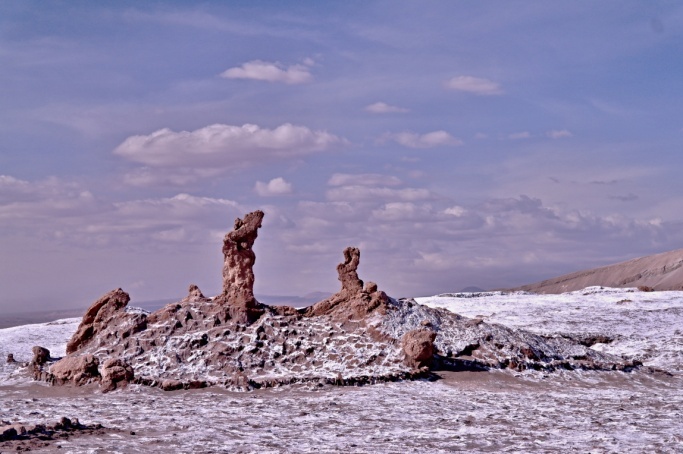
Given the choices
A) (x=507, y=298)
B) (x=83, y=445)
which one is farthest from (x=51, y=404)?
(x=507, y=298)

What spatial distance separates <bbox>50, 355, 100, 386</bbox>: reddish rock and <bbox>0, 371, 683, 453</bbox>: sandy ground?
40 centimetres

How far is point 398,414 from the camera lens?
17.0 m

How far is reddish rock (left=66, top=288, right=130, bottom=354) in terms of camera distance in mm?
23688

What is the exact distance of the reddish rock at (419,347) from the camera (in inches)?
852

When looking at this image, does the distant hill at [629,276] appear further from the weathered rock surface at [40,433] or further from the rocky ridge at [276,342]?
the weathered rock surface at [40,433]

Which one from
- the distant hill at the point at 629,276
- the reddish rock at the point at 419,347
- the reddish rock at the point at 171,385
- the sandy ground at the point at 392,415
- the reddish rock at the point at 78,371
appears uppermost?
the distant hill at the point at 629,276

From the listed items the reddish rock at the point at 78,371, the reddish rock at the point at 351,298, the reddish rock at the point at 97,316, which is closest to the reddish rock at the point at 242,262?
the reddish rock at the point at 351,298

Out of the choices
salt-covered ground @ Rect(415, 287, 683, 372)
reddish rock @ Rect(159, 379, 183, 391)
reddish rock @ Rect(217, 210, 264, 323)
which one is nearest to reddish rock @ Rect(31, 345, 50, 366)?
reddish rock @ Rect(159, 379, 183, 391)

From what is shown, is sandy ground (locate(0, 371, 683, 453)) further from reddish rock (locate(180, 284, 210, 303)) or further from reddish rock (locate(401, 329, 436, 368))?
reddish rock (locate(180, 284, 210, 303))

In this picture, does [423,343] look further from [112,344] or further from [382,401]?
[112,344]

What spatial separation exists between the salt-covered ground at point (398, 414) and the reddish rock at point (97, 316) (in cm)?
217

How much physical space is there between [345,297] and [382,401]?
6.05 metres

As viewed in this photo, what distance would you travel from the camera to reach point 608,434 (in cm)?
1493

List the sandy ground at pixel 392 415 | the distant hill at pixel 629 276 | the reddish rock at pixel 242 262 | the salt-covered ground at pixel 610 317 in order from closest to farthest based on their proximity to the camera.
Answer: the sandy ground at pixel 392 415, the reddish rock at pixel 242 262, the salt-covered ground at pixel 610 317, the distant hill at pixel 629 276
